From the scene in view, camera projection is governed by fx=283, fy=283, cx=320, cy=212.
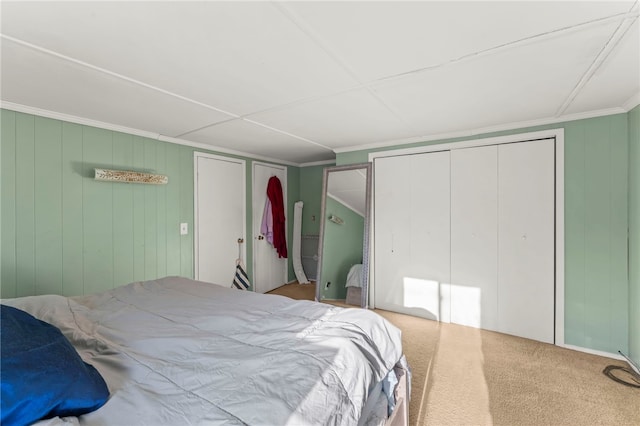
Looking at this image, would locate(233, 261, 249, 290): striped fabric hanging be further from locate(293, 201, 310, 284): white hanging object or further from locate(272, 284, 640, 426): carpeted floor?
locate(272, 284, 640, 426): carpeted floor

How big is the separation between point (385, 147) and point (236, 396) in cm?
323

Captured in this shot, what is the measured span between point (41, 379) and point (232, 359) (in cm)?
59

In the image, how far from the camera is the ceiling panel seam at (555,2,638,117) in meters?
1.28

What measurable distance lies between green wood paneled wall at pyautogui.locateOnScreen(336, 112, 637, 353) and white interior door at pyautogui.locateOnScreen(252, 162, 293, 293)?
11.7ft

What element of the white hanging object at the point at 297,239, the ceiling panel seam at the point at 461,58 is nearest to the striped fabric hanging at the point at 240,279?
the white hanging object at the point at 297,239

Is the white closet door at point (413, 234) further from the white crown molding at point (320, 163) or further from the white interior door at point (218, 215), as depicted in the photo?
the white interior door at point (218, 215)

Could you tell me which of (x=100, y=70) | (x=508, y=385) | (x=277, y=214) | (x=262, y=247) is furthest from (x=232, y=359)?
(x=277, y=214)

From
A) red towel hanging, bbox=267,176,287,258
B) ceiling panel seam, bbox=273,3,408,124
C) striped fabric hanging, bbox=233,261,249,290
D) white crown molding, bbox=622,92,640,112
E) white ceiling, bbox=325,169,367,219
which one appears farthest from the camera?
red towel hanging, bbox=267,176,287,258

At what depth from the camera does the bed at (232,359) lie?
934 mm

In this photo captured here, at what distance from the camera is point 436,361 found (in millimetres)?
2445

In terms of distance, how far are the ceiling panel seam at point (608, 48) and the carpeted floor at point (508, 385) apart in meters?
2.17

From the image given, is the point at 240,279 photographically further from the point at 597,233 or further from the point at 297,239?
the point at 597,233

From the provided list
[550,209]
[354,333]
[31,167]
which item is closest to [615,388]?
[550,209]

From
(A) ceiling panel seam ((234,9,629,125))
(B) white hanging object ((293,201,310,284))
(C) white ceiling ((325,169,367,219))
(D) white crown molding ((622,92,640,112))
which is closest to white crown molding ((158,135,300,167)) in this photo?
(B) white hanging object ((293,201,310,284))
